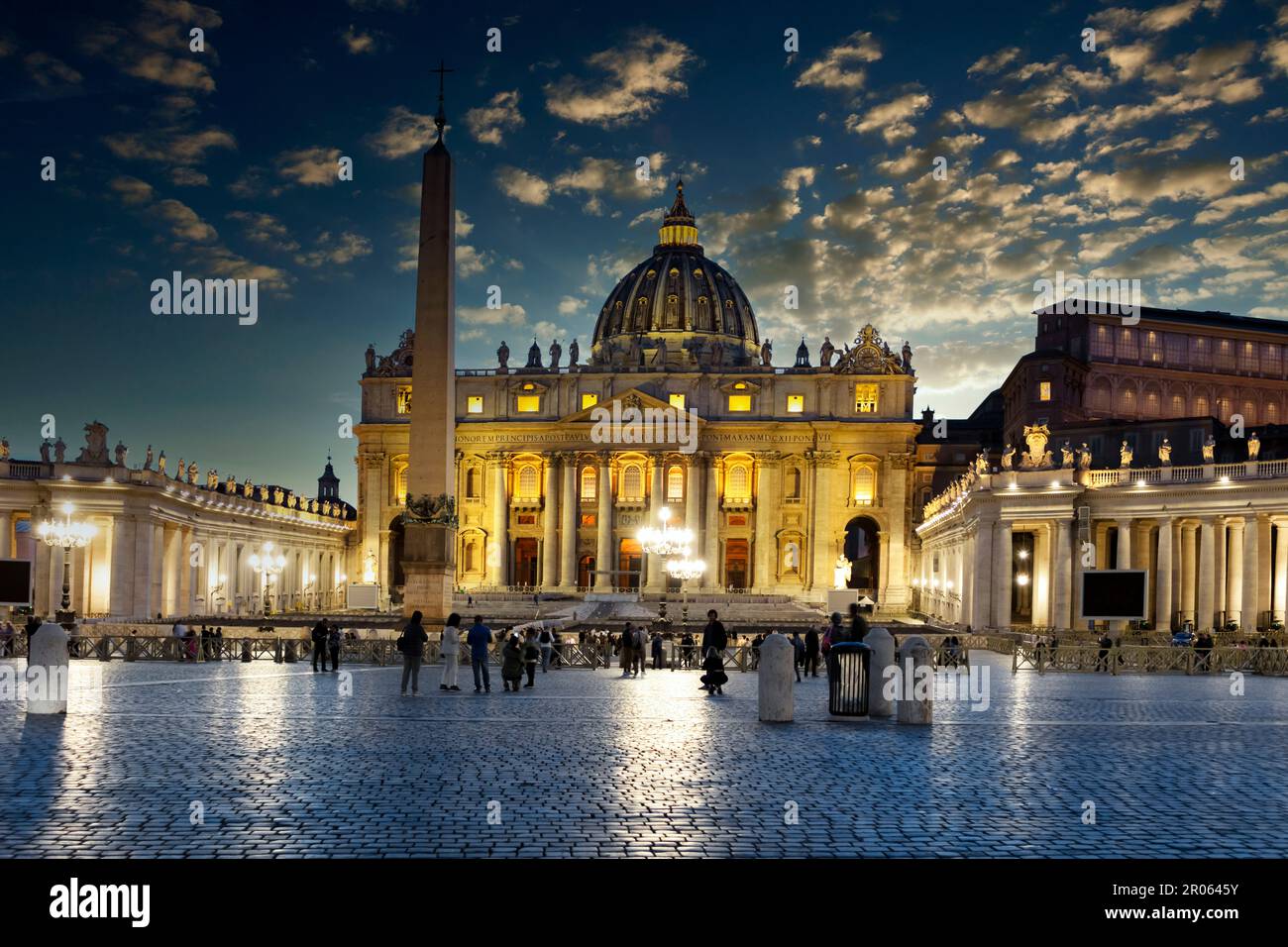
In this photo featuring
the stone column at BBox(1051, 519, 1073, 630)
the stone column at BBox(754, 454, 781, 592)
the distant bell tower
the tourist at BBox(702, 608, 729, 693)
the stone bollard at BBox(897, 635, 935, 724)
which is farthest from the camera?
the distant bell tower

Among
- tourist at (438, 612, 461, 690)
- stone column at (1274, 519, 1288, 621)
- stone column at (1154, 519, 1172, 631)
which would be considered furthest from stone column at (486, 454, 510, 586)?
tourist at (438, 612, 461, 690)

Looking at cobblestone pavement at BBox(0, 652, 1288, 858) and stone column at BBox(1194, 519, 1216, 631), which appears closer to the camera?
cobblestone pavement at BBox(0, 652, 1288, 858)

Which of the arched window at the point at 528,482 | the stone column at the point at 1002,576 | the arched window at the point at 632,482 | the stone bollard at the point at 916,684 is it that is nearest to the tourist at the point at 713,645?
the stone bollard at the point at 916,684

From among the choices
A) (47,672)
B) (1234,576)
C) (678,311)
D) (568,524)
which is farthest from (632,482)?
(47,672)

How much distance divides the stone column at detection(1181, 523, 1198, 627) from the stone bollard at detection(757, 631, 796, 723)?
44.4 m

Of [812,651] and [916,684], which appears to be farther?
[812,651]

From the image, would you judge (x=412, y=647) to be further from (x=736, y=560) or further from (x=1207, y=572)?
(x=736, y=560)

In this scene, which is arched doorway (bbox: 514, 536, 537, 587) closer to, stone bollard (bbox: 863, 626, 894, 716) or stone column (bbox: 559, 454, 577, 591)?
stone column (bbox: 559, 454, 577, 591)

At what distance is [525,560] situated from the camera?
97.8 metres

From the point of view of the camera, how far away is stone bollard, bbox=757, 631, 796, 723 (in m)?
18.8

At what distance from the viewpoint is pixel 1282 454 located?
60.4 m

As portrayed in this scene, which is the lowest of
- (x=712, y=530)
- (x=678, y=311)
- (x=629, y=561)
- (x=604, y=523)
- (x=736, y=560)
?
(x=629, y=561)

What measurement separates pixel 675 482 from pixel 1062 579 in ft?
146
